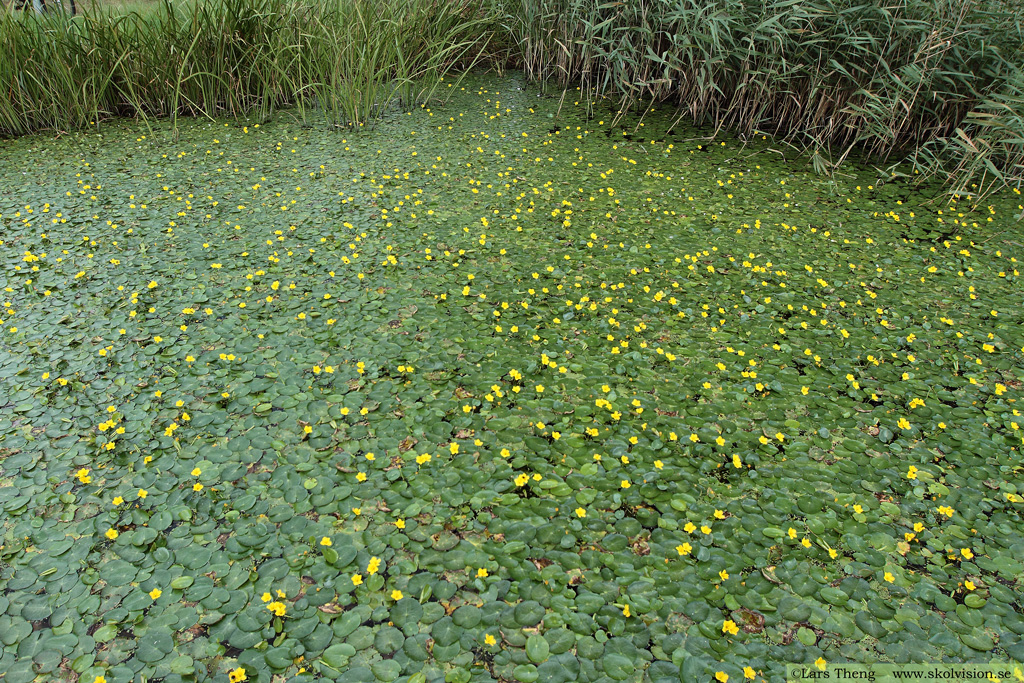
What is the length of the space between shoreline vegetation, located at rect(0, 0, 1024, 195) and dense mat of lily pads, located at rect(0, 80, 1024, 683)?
702 millimetres

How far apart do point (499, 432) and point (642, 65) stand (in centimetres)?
374

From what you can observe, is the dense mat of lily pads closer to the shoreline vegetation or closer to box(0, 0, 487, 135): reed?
the shoreline vegetation

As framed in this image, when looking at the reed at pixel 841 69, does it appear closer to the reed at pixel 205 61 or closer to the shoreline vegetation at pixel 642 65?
the shoreline vegetation at pixel 642 65

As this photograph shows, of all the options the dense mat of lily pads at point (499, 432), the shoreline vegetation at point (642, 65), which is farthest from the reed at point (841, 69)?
the dense mat of lily pads at point (499, 432)

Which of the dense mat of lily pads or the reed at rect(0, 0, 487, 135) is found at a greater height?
the reed at rect(0, 0, 487, 135)

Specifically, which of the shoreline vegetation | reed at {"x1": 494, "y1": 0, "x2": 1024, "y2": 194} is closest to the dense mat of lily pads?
reed at {"x1": 494, "y1": 0, "x2": 1024, "y2": 194}

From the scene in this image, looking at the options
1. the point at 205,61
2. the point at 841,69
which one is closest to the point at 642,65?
the point at 841,69

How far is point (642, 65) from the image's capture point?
185 inches

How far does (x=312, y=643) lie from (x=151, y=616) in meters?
0.42

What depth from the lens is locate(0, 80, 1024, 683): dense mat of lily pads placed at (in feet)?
5.06

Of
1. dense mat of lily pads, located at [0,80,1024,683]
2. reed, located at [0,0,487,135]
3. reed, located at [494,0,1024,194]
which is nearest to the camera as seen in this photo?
dense mat of lily pads, located at [0,80,1024,683]

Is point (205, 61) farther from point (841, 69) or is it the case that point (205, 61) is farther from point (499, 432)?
point (841, 69)

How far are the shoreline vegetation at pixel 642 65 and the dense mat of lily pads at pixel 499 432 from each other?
2.30 ft

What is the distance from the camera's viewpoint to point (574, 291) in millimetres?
2852
